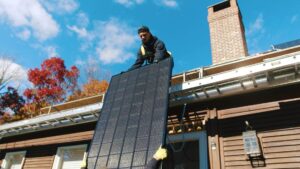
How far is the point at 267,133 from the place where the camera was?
6.53 metres

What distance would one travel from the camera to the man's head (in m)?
6.88

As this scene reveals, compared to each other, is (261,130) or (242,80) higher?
(242,80)

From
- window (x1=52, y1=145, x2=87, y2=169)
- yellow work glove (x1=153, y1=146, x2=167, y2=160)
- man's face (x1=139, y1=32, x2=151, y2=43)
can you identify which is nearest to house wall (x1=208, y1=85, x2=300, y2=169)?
man's face (x1=139, y1=32, x2=151, y2=43)

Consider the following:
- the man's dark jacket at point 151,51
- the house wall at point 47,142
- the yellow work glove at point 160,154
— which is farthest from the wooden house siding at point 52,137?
the yellow work glove at point 160,154

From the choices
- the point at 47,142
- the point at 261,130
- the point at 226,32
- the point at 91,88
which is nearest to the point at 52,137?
the point at 47,142

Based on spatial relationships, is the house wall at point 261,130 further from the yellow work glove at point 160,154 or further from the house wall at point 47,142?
the house wall at point 47,142

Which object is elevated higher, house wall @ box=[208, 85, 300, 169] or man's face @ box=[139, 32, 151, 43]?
man's face @ box=[139, 32, 151, 43]

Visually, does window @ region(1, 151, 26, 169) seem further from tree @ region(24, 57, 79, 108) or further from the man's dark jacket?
tree @ region(24, 57, 79, 108)

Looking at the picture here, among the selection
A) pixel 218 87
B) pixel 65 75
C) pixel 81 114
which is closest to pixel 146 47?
pixel 218 87

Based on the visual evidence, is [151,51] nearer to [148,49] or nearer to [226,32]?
[148,49]

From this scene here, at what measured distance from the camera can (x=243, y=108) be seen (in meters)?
7.25

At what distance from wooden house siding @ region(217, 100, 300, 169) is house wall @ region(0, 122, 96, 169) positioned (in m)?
5.45

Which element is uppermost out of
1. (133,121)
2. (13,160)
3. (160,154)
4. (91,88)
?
(91,88)

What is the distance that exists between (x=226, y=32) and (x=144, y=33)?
978cm
